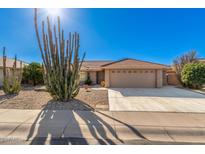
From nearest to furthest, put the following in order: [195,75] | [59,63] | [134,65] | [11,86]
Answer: [59,63] < [11,86] < [195,75] < [134,65]

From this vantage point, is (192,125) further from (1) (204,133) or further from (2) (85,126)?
(2) (85,126)

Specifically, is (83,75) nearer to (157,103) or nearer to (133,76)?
(133,76)

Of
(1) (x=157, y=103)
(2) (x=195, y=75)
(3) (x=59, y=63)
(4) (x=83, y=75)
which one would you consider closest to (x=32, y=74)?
(4) (x=83, y=75)

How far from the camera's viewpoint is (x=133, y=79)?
55.5 feet

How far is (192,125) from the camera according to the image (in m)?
4.84

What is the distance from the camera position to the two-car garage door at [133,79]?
16.9 m

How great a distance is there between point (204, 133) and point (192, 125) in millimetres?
529

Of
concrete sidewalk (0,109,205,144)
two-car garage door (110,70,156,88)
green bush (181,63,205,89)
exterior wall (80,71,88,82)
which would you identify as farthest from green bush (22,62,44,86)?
green bush (181,63,205,89)

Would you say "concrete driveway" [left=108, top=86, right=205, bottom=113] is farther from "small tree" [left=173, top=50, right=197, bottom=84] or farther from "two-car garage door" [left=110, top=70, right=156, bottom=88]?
"small tree" [left=173, top=50, right=197, bottom=84]

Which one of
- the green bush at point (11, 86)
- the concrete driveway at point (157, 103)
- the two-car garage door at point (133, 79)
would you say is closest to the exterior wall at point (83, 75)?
the two-car garage door at point (133, 79)

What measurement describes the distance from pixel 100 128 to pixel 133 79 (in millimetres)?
13038

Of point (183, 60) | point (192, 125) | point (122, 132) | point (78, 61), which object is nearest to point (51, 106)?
point (78, 61)

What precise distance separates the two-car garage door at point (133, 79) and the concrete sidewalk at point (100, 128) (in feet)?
35.9

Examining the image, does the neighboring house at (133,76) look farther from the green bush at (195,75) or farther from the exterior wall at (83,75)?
→ the exterior wall at (83,75)
